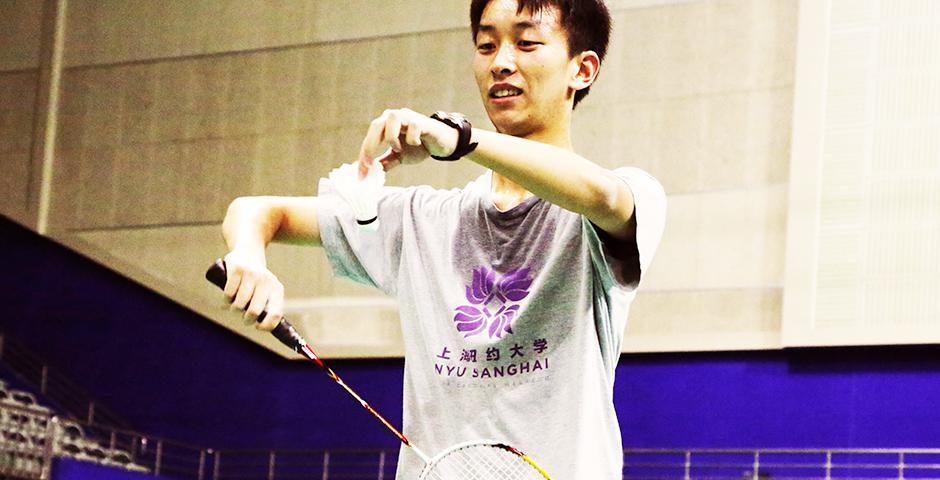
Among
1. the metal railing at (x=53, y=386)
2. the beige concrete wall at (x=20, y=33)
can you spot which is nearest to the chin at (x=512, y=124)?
the metal railing at (x=53, y=386)

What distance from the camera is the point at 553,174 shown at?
1.76 m

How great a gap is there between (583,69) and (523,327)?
17.3 inches

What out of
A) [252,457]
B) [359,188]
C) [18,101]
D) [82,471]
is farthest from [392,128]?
[18,101]

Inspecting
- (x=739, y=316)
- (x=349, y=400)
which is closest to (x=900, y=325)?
(x=739, y=316)

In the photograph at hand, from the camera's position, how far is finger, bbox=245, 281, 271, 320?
1.79m

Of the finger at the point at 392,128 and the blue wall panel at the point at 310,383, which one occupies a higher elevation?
the blue wall panel at the point at 310,383

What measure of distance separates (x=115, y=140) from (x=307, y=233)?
7.63 metres

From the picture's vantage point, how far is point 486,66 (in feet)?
6.76

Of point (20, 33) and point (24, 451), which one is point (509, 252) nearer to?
point (24, 451)

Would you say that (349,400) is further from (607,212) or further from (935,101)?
(607,212)

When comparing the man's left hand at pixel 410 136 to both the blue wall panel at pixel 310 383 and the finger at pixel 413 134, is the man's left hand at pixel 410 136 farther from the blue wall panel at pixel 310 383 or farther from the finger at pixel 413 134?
the blue wall panel at pixel 310 383

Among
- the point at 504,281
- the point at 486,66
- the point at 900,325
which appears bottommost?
the point at 504,281

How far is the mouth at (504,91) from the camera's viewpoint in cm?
204

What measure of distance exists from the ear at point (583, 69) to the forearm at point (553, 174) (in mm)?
328
